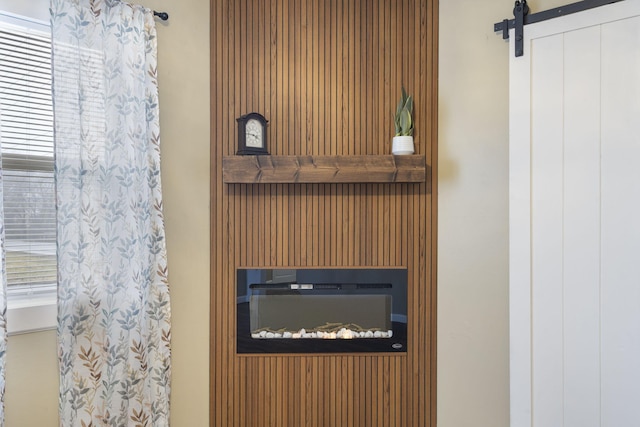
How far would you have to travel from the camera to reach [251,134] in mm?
2189

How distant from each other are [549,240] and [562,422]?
796 mm

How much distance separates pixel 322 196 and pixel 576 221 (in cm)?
117

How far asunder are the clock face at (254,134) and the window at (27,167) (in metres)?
0.84

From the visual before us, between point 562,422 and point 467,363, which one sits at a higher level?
point 467,363

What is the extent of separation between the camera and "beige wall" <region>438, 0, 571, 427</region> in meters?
2.12

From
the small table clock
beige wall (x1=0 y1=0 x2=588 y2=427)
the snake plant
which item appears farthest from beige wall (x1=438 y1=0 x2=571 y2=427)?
the small table clock

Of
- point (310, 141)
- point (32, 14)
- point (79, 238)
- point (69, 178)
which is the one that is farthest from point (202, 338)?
point (32, 14)

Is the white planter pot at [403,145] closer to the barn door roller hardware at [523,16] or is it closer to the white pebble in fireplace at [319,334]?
the barn door roller hardware at [523,16]

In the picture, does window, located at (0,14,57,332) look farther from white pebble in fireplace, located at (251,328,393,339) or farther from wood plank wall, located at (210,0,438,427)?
white pebble in fireplace, located at (251,328,393,339)

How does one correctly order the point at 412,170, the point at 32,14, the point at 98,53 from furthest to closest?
the point at 412,170 → the point at 98,53 → the point at 32,14

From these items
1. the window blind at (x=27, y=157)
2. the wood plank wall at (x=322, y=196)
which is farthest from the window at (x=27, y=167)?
the wood plank wall at (x=322, y=196)

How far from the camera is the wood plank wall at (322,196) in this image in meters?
2.28

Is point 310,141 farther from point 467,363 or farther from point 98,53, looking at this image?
point 467,363

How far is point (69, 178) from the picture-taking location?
1.82 meters
